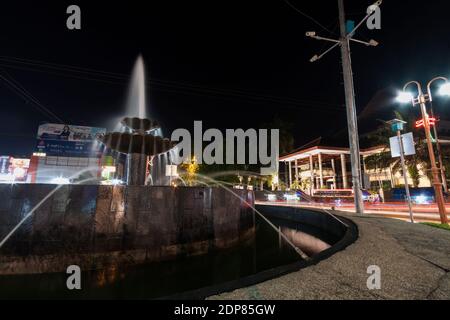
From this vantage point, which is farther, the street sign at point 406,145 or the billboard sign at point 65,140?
the billboard sign at point 65,140

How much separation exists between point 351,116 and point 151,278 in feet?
40.3

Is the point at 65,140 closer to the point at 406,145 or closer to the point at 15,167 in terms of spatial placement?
the point at 15,167

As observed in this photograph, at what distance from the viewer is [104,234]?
539cm

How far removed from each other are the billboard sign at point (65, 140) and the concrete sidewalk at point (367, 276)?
135ft

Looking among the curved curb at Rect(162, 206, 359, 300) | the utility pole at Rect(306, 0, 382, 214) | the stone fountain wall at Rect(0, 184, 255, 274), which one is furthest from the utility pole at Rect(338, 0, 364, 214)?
the curved curb at Rect(162, 206, 359, 300)

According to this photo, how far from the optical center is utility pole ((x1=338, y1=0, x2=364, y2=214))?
11641 millimetres

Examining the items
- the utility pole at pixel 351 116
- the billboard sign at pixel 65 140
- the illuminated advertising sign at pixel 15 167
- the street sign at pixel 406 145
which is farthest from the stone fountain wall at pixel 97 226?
the illuminated advertising sign at pixel 15 167

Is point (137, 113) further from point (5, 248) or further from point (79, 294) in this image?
point (79, 294)

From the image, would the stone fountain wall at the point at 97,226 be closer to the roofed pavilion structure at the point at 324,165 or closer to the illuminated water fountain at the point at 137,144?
the illuminated water fountain at the point at 137,144

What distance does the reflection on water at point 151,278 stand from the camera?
162 inches

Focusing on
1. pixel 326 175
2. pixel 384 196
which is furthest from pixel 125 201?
pixel 326 175

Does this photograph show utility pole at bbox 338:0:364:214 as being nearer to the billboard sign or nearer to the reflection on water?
the reflection on water

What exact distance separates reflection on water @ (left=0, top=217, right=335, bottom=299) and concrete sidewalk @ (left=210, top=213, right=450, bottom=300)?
206 centimetres

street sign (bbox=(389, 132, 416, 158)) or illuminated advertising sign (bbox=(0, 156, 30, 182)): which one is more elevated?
illuminated advertising sign (bbox=(0, 156, 30, 182))
